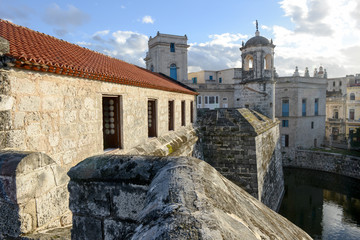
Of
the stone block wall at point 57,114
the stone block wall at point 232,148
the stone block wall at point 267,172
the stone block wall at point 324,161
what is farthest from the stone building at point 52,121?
the stone block wall at point 324,161

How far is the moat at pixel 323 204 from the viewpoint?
13.4m

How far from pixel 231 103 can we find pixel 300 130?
27.8 ft

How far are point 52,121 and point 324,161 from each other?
2481 centimetres

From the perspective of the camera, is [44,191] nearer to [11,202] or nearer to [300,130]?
[11,202]

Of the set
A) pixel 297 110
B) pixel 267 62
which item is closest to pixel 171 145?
pixel 267 62

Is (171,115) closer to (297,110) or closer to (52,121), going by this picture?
(52,121)

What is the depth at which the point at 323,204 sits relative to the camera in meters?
16.8

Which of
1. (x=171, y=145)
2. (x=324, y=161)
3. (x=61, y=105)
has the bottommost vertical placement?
(x=324, y=161)

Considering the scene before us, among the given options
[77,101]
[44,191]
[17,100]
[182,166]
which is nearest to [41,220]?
[44,191]

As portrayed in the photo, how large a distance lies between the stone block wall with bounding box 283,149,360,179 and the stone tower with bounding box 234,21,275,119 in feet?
32.5

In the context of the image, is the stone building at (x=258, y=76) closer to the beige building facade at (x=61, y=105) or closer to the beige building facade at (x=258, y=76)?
the beige building facade at (x=258, y=76)

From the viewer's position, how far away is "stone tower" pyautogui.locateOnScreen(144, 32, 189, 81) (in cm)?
2802

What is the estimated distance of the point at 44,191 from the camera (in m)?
2.44

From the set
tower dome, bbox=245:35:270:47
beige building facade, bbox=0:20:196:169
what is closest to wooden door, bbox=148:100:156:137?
beige building facade, bbox=0:20:196:169
